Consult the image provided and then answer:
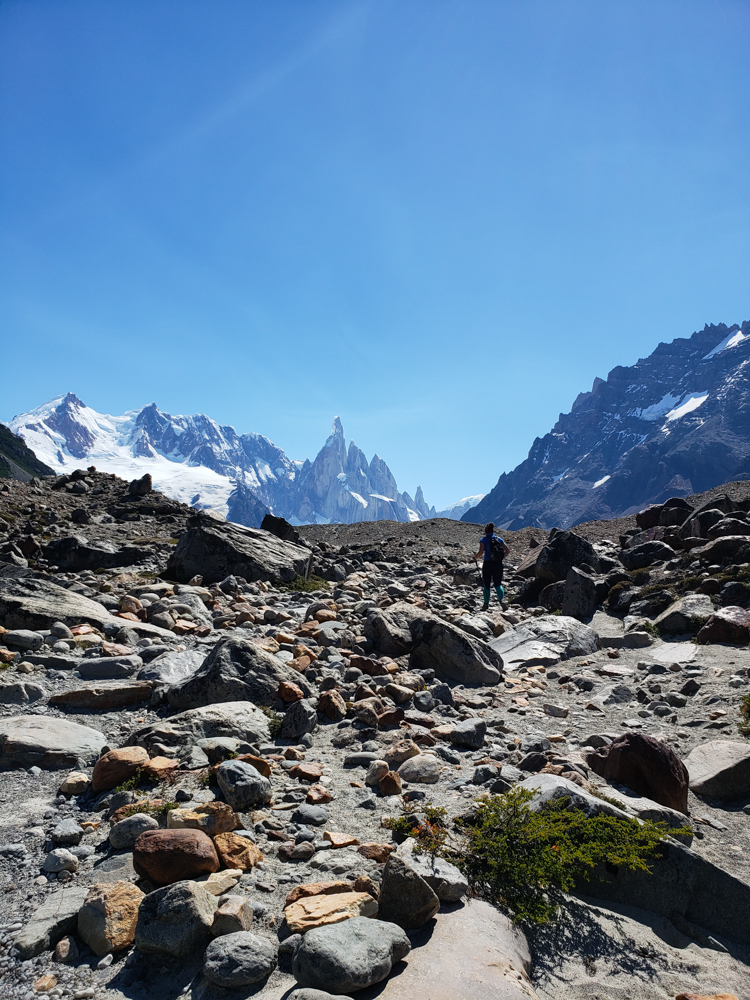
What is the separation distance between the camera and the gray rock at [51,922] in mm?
3133

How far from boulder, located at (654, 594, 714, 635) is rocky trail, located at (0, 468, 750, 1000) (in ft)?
0.19

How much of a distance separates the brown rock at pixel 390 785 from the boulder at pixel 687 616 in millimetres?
9260

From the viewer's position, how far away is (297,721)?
6809 millimetres

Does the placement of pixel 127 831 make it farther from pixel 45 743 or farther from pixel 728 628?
pixel 728 628

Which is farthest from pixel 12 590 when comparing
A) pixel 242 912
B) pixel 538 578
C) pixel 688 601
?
pixel 538 578

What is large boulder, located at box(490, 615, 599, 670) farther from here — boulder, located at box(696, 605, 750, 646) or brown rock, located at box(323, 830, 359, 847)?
brown rock, located at box(323, 830, 359, 847)

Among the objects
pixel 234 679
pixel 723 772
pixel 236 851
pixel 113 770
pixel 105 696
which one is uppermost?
pixel 234 679

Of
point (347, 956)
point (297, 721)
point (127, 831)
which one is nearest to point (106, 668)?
point (297, 721)

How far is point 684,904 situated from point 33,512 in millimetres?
26913

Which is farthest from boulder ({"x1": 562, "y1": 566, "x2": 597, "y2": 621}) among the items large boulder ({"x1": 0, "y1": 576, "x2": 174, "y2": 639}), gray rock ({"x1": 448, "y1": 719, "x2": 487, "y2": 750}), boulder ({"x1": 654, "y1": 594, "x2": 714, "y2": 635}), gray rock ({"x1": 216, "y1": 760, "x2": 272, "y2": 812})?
gray rock ({"x1": 216, "y1": 760, "x2": 272, "y2": 812})

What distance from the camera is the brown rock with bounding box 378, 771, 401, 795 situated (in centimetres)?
553

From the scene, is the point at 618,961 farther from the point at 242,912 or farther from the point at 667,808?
the point at 242,912

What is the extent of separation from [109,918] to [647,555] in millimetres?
19996

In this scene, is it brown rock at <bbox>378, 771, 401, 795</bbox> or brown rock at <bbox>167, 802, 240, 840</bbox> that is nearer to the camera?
brown rock at <bbox>167, 802, 240, 840</bbox>
